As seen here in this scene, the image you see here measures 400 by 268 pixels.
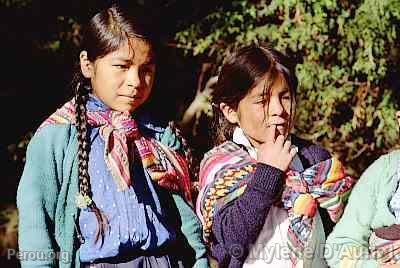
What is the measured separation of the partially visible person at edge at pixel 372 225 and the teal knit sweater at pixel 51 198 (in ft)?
2.91

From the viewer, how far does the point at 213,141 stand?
9.99 feet

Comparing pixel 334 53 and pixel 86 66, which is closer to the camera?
pixel 86 66

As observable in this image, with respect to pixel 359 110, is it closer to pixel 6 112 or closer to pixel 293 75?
pixel 293 75

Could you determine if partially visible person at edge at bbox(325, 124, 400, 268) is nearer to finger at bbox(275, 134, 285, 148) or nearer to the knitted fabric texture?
the knitted fabric texture

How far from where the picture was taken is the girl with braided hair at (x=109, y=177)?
257 centimetres

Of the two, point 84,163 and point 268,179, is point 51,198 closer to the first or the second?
point 84,163

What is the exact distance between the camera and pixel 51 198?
2.59 meters

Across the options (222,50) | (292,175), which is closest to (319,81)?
(222,50)

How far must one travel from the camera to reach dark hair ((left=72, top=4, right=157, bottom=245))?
2.61 meters

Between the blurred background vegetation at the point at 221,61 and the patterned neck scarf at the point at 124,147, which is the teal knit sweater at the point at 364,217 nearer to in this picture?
the patterned neck scarf at the point at 124,147

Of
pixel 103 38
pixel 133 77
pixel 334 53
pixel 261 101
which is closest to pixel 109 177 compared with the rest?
pixel 133 77

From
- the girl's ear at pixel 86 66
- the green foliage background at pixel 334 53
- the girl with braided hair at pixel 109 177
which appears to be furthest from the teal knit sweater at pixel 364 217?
the green foliage background at pixel 334 53

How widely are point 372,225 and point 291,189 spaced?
296mm

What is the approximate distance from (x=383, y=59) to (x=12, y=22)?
88.2 inches
